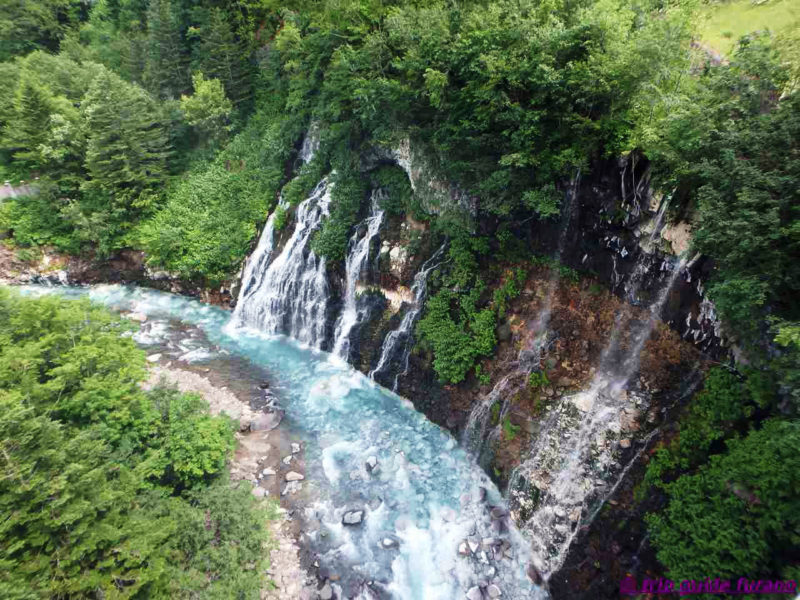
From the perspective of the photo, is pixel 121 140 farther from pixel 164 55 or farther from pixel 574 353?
pixel 574 353

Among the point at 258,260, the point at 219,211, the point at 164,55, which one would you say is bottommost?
the point at 258,260

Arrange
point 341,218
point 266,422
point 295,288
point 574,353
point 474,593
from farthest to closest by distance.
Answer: point 295,288 → point 341,218 → point 266,422 → point 574,353 → point 474,593

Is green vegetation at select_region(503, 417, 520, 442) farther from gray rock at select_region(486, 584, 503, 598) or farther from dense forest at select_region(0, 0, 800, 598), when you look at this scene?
gray rock at select_region(486, 584, 503, 598)

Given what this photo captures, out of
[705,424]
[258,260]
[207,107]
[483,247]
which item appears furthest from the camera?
[207,107]

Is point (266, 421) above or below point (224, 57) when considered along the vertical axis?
below

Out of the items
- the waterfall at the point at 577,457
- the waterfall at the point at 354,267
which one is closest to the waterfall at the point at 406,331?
the waterfall at the point at 354,267

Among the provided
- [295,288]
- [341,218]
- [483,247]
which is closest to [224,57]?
[341,218]
